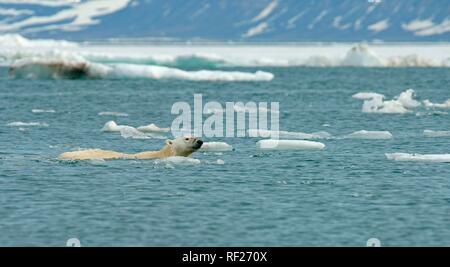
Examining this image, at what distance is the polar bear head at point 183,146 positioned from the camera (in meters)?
22.5

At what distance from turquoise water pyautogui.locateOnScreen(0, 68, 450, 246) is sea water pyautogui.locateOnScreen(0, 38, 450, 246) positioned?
20 mm

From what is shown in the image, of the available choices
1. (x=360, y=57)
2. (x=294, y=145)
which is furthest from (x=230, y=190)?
(x=360, y=57)

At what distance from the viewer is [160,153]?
22.9 m

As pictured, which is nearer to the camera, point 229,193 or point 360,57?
point 229,193

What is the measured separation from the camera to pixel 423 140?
27719 mm

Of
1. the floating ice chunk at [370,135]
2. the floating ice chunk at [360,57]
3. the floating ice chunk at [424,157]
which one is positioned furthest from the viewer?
the floating ice chunk at [360,57]

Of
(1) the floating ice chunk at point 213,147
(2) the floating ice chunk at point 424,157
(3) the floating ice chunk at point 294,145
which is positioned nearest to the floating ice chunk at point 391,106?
(3) the floating ice chunk at point 294,145

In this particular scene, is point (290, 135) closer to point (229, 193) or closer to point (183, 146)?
point (183, 146)

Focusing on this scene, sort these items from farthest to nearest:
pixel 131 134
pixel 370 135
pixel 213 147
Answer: pixel 131 134 < pixel 370 135 < pixel 213 147

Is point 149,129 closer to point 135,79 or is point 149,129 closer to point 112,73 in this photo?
point 112,73

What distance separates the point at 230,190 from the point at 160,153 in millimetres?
3925

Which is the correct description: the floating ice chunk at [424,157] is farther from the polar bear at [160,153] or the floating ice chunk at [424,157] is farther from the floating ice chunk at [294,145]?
the polar bear at [160,153]

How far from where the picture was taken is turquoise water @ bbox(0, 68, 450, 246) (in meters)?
15.5
